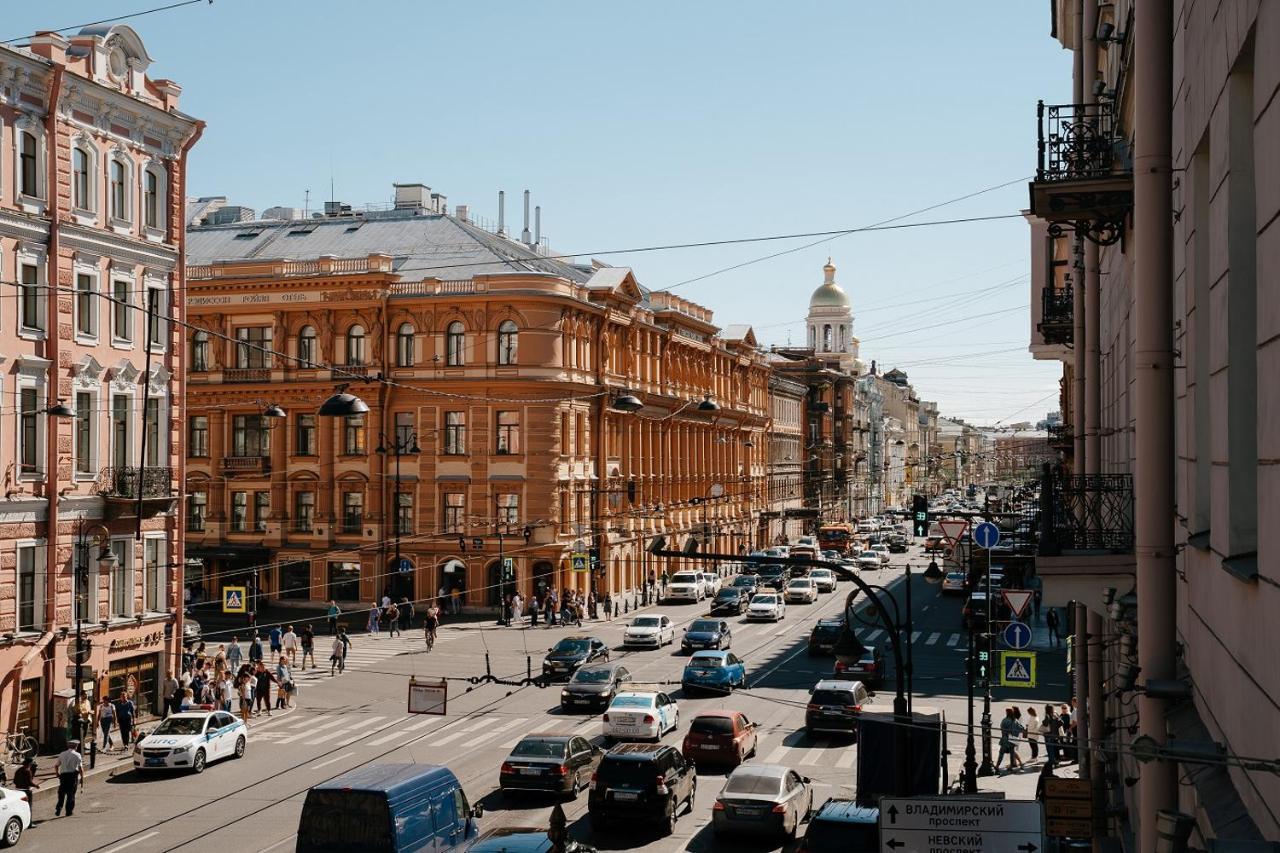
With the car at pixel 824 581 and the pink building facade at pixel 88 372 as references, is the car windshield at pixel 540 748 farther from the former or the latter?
the car at pixel 824 581

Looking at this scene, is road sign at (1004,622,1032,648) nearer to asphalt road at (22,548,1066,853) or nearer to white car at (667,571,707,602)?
asphalt road at (22,548,1066,853)

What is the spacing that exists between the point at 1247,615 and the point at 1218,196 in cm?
269

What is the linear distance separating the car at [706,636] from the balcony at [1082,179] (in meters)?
Result: 35.3

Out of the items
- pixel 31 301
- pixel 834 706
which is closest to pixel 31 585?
pixel 31 301

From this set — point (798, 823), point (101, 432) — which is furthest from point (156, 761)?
point (798, 823)

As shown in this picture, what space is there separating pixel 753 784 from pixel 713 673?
55.5 ft

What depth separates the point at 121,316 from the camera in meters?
37.0

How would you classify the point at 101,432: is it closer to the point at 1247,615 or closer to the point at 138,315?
the point at 138,315

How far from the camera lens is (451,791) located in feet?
68.4

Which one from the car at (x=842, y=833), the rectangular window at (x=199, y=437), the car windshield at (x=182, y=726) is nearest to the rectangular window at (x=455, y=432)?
the rectangular window at (x=199, y=437)

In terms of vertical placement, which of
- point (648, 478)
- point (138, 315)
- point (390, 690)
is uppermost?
point (138, 315)

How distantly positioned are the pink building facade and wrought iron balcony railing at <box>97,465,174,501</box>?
1.8 inches

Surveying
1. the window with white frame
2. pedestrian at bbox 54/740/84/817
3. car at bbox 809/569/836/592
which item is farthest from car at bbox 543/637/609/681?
car at bbox 809/569/836/592

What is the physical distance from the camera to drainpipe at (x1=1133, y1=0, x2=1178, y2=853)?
10.4 meters
